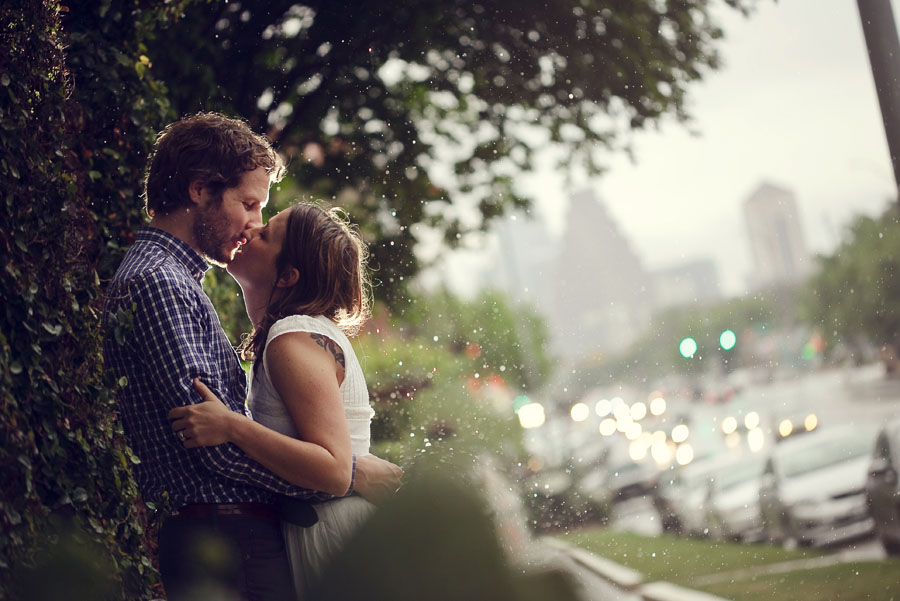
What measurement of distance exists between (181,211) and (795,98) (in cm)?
295

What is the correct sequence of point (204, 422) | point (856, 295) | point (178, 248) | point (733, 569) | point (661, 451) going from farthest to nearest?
point (856, 295)
point (661, 451)
point (733, 569)
point (178, 248)
point (204, 422)

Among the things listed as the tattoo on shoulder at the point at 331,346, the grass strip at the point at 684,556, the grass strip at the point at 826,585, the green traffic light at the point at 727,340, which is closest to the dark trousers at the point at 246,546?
the tattoo on shoulder at the point at 331,346

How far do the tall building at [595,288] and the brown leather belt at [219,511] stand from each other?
1.93 metres

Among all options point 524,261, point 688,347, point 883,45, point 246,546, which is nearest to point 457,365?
point 524,261

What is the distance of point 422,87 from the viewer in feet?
10.9

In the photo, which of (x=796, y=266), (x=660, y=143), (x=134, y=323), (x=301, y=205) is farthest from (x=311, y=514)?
(x=796, y=266)

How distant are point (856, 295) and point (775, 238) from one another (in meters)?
0.49

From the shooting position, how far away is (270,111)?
10.3ft

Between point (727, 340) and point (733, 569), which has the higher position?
point (727, 340)

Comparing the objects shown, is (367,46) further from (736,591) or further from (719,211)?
(736,591)

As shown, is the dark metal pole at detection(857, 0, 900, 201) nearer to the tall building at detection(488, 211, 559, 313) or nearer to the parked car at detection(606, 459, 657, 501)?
the tall building at detection(488, 211, 559, 313)

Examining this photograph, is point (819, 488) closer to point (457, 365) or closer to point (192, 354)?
point (457, 365)

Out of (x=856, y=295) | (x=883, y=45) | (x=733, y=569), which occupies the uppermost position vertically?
(x=883, y=45)

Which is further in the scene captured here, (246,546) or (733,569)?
(733,569)
